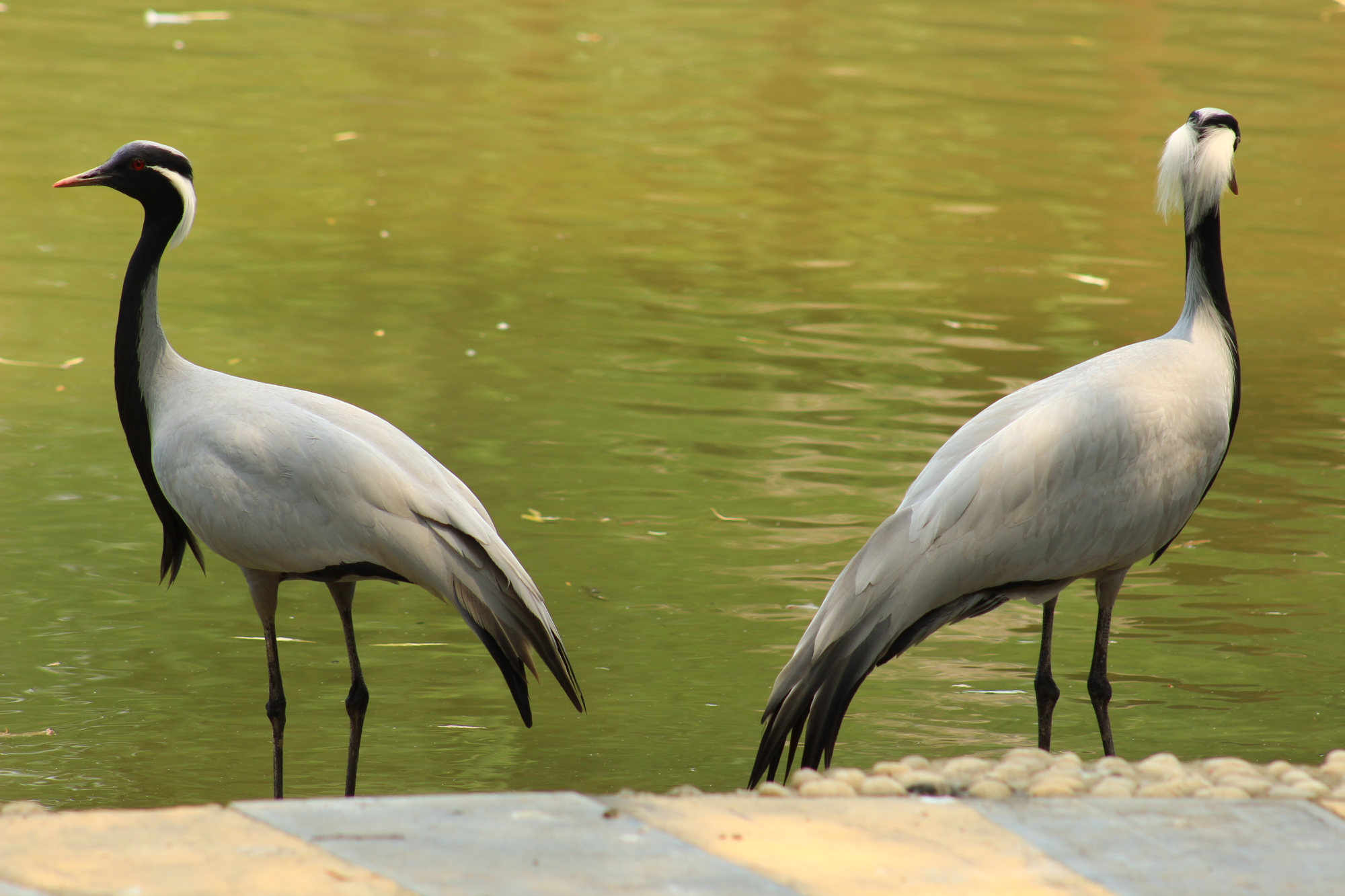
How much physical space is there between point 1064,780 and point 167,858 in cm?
206

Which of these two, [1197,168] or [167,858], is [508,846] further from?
[1197,168]

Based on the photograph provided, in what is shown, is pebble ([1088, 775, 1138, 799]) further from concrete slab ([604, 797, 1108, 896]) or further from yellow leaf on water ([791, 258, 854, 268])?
yellow leaf on water ([791, 258, 854, 268])

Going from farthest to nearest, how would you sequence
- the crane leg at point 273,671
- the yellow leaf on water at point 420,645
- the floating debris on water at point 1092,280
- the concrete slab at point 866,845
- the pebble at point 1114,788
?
the floating debris on water at point 1092,280 < the yellow leaf on water at point 420,645 < the crane leg at point 273,671 < the pebble at point 1114,788 < the concrete slab at point 866,845

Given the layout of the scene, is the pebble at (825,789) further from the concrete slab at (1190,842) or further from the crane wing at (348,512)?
the crane wing at (348,512)

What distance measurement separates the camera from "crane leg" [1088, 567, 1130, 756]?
5211 mm

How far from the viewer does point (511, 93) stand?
16984 mm

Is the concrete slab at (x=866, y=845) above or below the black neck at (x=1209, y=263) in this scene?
below

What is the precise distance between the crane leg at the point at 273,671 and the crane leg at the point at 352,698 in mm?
181

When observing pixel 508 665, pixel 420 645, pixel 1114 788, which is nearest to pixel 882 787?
pixel 1114 788

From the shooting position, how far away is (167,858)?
10.8 feet

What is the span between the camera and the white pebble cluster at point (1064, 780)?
411 cm

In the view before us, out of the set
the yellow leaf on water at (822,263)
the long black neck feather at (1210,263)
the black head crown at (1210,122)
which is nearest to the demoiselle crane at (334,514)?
the long black neck feather at (1210,263)

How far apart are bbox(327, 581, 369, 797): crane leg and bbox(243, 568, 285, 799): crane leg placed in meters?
0.18

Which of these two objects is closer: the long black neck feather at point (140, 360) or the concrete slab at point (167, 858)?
the concrete slab at point (167, 858)
